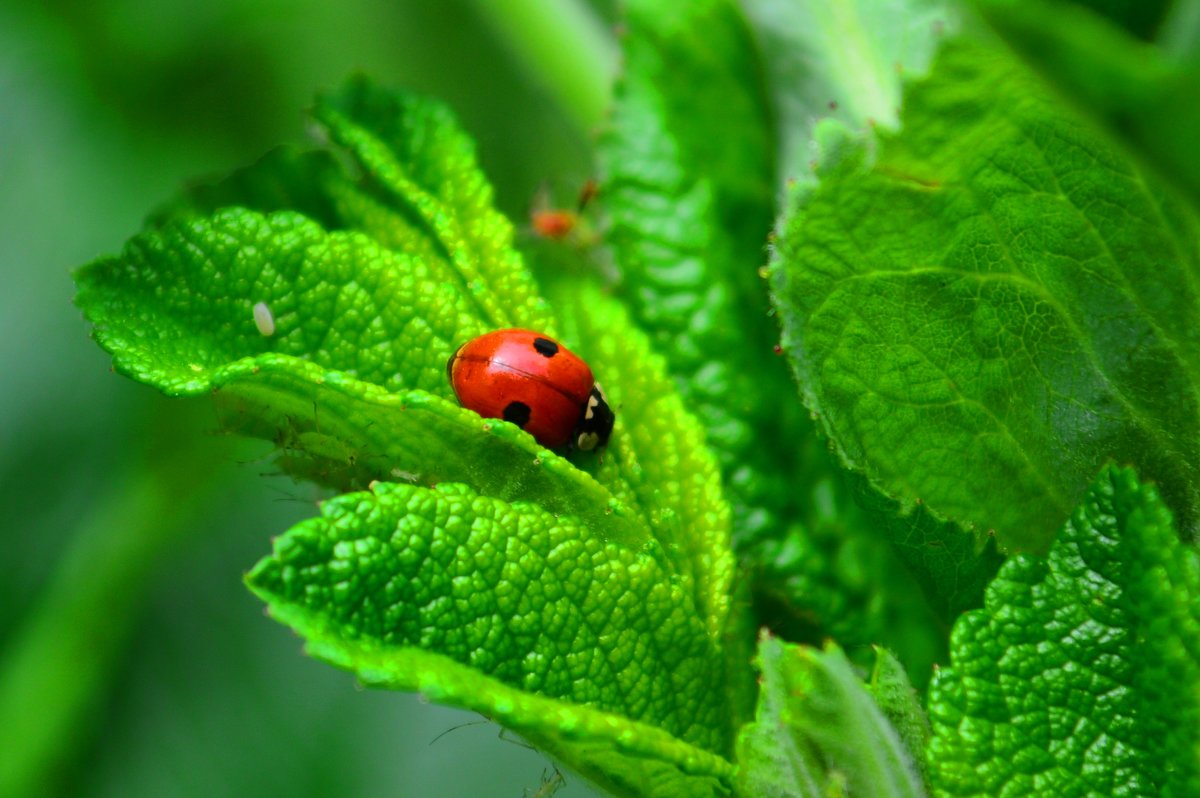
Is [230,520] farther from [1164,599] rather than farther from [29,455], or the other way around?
[1164,599]

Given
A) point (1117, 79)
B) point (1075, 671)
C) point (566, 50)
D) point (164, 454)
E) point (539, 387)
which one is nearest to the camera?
point (1117, 79)

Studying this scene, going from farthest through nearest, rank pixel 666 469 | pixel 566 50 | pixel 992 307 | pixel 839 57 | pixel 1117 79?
pixel 566 50 → pixel 839 57 → pixel 666 469 → pixel 992 307 → pixel 1117 79

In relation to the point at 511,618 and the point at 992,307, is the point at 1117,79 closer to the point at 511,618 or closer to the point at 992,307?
the point at 992,307

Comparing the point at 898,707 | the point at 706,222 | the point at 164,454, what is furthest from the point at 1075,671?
the point at 164,454

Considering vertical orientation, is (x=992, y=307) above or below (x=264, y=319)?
above

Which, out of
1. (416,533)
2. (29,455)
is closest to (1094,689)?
(416,533)

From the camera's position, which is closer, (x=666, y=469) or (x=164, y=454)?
(x=666, y=469)

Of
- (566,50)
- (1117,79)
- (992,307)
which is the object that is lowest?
(566,50)
